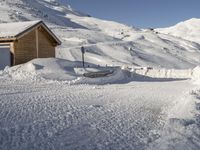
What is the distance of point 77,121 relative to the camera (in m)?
11.2

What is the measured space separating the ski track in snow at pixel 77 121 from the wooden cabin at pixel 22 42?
11.6 metres

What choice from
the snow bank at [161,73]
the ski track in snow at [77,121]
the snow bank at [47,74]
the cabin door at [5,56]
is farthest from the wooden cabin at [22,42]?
the snow bank at [161,73]

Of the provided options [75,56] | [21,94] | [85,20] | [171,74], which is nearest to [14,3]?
[85,20]

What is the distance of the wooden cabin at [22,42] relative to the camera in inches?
1095

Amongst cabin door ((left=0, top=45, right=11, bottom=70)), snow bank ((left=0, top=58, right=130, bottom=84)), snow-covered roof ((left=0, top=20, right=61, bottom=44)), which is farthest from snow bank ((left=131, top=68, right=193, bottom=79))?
cabin door ((left=0, top=45, right=11, bottom=70))

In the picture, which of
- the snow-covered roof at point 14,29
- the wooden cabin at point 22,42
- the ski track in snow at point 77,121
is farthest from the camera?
the wooden cabin at point 22,42

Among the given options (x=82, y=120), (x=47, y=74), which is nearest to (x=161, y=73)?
(x=47, y=74)

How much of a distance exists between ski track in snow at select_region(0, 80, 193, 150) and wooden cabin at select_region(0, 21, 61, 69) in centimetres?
1156

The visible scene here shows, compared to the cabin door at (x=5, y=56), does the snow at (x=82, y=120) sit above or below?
below

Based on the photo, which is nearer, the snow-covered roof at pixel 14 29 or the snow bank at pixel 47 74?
the snow bank at pixel 47 74

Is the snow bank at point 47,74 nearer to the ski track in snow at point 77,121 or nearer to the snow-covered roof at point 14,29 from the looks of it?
the snow-covered roof at point 14,29

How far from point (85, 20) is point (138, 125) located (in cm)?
16174

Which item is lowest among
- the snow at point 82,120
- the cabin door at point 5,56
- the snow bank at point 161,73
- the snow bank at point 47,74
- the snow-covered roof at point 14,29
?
the snow bank at point 161,73

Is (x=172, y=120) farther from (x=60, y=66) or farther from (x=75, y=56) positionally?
(x=75, y=56)
